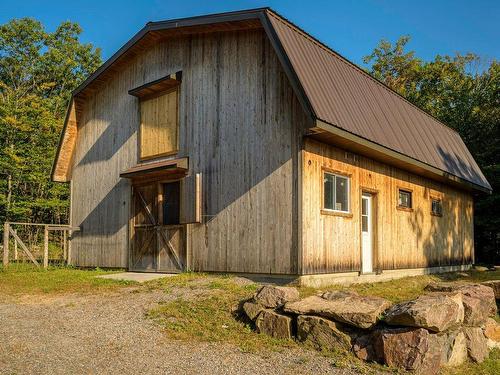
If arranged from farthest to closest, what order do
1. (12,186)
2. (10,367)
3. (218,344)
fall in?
(12,186) < (218,344) < (10,367)

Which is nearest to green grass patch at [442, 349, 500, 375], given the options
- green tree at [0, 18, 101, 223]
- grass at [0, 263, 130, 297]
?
grass at [0, 263, 130, 297]

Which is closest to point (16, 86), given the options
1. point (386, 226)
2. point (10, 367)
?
point (386, 226)

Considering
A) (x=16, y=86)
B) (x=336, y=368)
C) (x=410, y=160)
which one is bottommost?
(x=336, y=368)

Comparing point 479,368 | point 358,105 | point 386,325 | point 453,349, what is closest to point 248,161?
point 358,105

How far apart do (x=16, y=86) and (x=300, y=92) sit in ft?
98.7

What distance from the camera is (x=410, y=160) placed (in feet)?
42.7

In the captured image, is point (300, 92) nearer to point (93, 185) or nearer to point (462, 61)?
point (93, 185)

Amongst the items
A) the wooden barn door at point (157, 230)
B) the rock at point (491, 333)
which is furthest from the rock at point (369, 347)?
the wooden barn door at point (157, 230)

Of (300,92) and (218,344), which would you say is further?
(300,92)

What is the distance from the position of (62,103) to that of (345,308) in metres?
32.5

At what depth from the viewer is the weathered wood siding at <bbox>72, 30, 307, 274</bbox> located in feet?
34.7

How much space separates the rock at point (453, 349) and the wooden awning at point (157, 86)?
9.23 m

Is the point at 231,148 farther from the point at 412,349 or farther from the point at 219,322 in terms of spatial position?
the point at 412,349

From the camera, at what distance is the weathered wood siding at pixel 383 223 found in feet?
34.5
